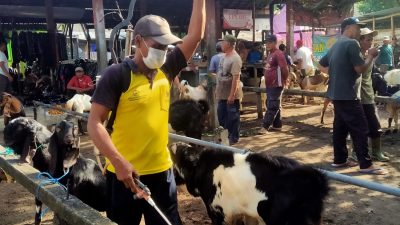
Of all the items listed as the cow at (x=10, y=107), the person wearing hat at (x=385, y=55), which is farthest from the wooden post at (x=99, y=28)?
the person wearing hat at (x=385, y=55)

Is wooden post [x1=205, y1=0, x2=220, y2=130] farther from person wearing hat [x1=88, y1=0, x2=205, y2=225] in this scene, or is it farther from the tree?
the tree

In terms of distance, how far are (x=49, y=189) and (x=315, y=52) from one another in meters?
14.8

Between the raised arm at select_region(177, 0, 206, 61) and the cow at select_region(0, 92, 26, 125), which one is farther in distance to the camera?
the cow at select_region(0, 92, 26, 125)

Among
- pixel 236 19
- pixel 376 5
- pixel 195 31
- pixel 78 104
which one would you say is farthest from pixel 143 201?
pixel 376 5

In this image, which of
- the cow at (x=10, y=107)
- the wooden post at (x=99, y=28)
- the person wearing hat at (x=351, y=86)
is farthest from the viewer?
the wooden post at (x=99, y=28)

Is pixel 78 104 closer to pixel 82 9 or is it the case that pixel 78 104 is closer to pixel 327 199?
pixel 82 9

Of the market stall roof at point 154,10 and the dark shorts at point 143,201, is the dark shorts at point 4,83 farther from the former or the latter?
the dark shorts at point 143,201

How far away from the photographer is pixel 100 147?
7.36ft

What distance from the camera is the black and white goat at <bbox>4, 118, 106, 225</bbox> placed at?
3998 mm

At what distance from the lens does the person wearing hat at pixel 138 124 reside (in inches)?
90.9

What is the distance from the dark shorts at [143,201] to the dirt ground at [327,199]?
1.48m

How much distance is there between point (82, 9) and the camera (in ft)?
48.7

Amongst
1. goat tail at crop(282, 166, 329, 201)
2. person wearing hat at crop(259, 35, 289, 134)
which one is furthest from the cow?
goat tail at crop(282, 166, 329, 201)

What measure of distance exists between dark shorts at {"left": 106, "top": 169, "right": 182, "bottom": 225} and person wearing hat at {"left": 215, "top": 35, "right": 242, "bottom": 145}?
486 centimetres
